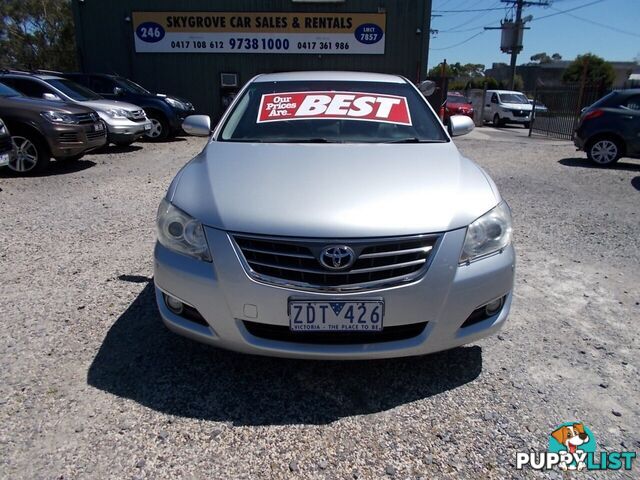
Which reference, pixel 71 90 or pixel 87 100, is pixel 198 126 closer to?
pixel 87 100

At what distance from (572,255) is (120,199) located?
17.6 ft

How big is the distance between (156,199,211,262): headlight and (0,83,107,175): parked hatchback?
6195 mm

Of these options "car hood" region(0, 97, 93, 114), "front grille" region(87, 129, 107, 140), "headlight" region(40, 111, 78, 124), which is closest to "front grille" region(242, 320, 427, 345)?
"headlight" region(40, 111, 78, 124)

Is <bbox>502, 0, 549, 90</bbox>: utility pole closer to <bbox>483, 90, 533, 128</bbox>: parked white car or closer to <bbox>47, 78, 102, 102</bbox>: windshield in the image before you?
<bbox>483, 90, 533, 128</bbox>: parked white car

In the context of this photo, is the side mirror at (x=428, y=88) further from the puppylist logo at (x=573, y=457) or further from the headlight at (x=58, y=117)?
the puppylist logo at (x=573, y=457)

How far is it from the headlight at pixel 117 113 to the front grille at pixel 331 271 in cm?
899

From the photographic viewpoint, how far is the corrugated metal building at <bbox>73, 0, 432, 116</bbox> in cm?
1569

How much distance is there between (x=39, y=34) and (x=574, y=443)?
3577 centimetres

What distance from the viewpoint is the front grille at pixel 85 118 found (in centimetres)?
787

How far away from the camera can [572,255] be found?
14.5ft

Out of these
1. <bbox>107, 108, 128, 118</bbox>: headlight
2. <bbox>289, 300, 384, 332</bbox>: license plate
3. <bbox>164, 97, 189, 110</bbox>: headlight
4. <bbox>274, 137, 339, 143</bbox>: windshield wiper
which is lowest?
<bbox>289, 300, 384, 332</bbox>: license plate

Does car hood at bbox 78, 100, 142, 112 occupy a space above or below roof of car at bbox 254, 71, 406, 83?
below

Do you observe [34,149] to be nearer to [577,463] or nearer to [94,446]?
[94,446]

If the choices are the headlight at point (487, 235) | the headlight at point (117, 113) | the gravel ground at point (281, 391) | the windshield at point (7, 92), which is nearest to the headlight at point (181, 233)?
the gravel ground at point (281, 391)
